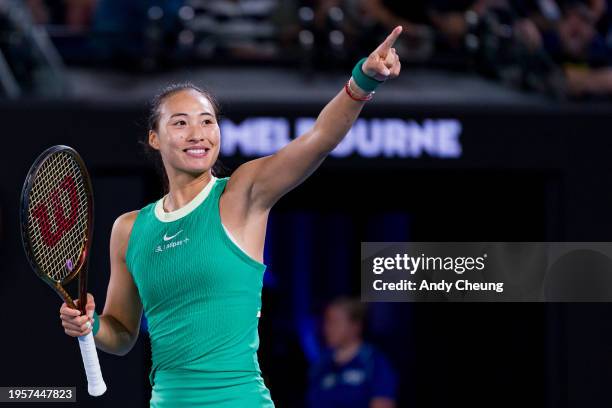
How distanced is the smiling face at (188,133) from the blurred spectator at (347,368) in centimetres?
304

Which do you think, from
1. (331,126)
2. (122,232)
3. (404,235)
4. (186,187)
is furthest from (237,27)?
(331,126)

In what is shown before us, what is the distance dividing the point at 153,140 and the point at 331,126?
0.72 meters

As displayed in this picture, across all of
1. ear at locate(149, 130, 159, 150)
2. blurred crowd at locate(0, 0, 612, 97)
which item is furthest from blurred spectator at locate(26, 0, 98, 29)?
ear at locate(149, 130, 159, 150)

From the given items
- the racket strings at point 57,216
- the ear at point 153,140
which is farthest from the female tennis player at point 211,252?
the racket strings at point 57,216

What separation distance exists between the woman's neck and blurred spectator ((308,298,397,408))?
117 inches

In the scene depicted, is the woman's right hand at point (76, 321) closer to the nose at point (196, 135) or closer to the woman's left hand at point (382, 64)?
the nose at point (196, 135)

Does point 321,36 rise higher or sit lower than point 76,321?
higher

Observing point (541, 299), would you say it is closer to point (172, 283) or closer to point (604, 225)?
point (604, 225)

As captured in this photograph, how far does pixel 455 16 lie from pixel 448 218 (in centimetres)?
147

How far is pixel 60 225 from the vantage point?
145 inches

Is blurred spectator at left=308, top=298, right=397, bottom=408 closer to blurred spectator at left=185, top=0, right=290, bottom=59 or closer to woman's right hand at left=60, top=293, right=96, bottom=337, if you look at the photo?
blurred spectator at left=185, top=0, right=290, bottom=59

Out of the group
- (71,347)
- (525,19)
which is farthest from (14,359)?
(525,19)

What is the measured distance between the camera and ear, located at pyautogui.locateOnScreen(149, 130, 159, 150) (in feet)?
11.6

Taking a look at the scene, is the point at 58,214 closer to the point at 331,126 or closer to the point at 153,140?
the point at 153,140
